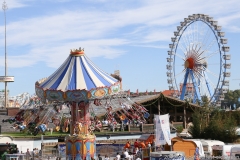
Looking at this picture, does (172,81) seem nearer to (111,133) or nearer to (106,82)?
(111,133)

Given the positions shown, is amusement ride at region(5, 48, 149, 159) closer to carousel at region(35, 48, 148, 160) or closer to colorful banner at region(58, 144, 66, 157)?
carousel at region(35, 48, 148, 160)

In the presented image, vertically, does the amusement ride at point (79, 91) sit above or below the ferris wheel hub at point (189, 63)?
below

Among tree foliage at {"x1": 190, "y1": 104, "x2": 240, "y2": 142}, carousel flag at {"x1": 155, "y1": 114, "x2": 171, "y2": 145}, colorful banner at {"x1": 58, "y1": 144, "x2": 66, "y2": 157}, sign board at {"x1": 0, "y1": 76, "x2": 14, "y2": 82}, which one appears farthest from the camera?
sign board at {"x1": 0, "y1": 76, "x2": 14, "y2": 82}

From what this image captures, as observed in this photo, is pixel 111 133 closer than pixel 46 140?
No

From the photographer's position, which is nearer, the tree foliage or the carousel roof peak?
the carousel roof peak

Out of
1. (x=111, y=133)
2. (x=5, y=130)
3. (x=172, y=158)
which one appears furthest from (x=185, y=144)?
(x=5, y=130)

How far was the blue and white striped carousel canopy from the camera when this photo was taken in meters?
25.2

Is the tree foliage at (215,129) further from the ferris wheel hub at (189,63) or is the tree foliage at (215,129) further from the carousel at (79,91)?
the ferris wheel hub at (189,63)

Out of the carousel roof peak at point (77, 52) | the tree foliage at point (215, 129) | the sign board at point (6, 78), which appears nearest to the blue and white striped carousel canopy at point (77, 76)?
the carousel roof peak at point (77, 52)

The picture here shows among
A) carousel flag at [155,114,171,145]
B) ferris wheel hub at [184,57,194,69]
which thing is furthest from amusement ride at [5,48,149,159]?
ferris wheel hub at [184,57,194,69]

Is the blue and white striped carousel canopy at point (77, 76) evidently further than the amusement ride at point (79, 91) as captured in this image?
Yes

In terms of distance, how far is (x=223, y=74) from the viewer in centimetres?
4803

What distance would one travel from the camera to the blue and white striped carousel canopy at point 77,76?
82.7 ft

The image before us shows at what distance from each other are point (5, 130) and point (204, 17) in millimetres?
23618
